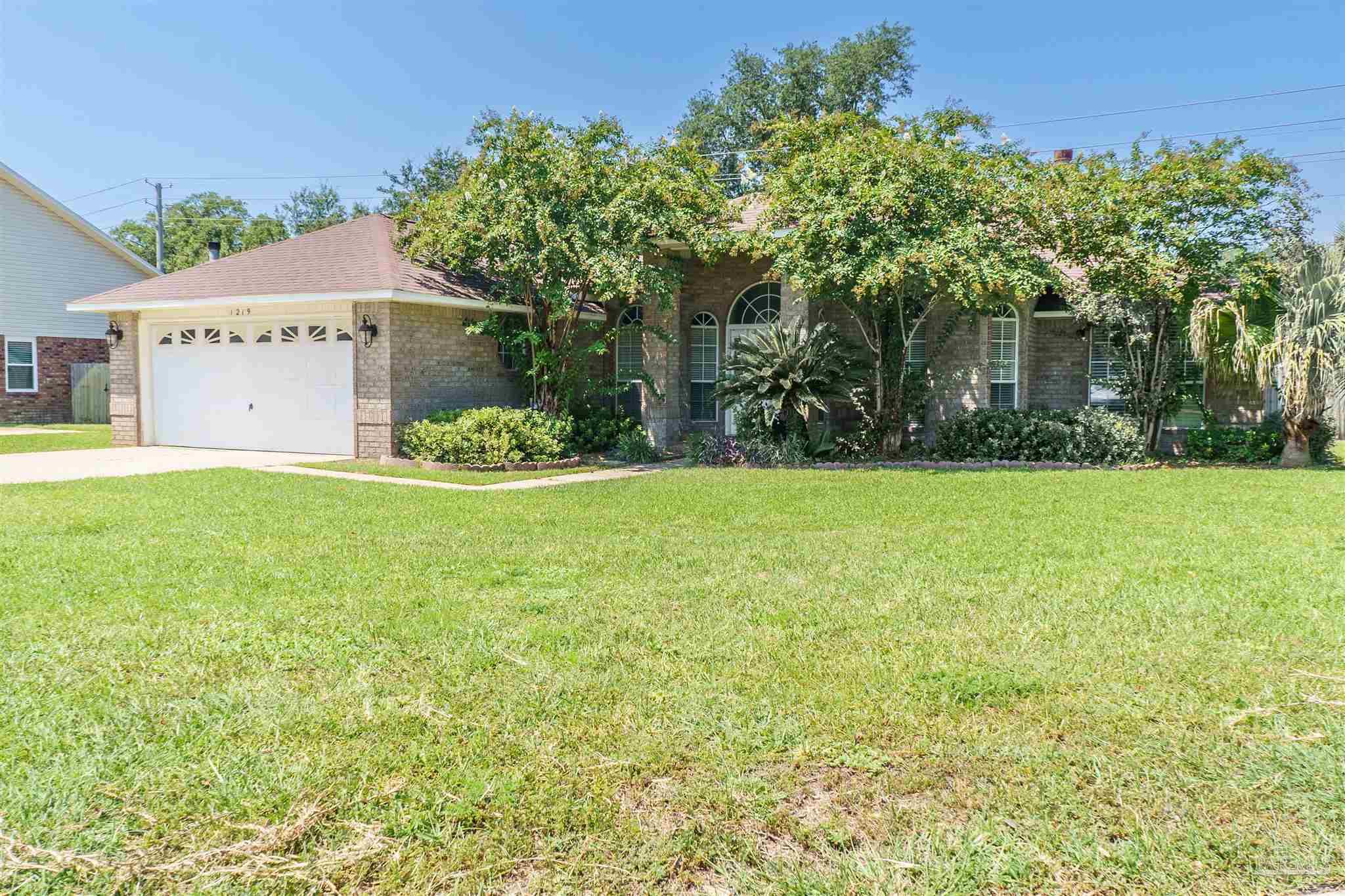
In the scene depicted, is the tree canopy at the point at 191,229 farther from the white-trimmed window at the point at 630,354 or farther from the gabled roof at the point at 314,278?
the white-trimmed window at the point at 630,354

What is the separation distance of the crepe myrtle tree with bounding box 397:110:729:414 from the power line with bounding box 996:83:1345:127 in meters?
16.9

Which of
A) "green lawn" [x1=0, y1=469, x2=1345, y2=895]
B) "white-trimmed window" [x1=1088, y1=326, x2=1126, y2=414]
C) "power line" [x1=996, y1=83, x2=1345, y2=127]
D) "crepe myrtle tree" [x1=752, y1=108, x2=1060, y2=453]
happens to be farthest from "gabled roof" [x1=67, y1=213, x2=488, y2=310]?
"power line" [x1=996, y1=83, x2=1345, y2=127]

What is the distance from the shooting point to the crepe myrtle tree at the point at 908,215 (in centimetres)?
1260

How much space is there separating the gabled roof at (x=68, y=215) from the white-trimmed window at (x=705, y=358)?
18.1 metres

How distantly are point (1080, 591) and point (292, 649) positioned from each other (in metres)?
4.59

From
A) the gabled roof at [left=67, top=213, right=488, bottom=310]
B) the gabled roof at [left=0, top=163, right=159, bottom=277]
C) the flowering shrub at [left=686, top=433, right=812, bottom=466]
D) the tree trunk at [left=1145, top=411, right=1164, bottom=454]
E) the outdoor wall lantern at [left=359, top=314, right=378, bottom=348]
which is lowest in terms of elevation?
the flowering shrub at [left=686, top=433, right=812, bottom=466]

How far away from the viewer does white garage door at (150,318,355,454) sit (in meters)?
15.1

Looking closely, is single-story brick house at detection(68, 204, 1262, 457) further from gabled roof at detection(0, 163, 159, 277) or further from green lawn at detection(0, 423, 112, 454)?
gabled roof at detection(0, 163, 159, 277)

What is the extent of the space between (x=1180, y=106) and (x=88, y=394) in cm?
3369

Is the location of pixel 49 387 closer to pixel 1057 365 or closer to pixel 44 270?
pixel 44 270

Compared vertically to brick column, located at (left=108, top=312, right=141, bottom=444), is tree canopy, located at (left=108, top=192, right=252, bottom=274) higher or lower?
higher

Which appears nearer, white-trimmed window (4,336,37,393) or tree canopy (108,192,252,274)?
white-trimmed window (4,336,37,393)

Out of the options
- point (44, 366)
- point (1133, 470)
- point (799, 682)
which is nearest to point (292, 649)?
point (799, 682)

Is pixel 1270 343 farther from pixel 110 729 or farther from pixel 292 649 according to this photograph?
pixel 110 729
